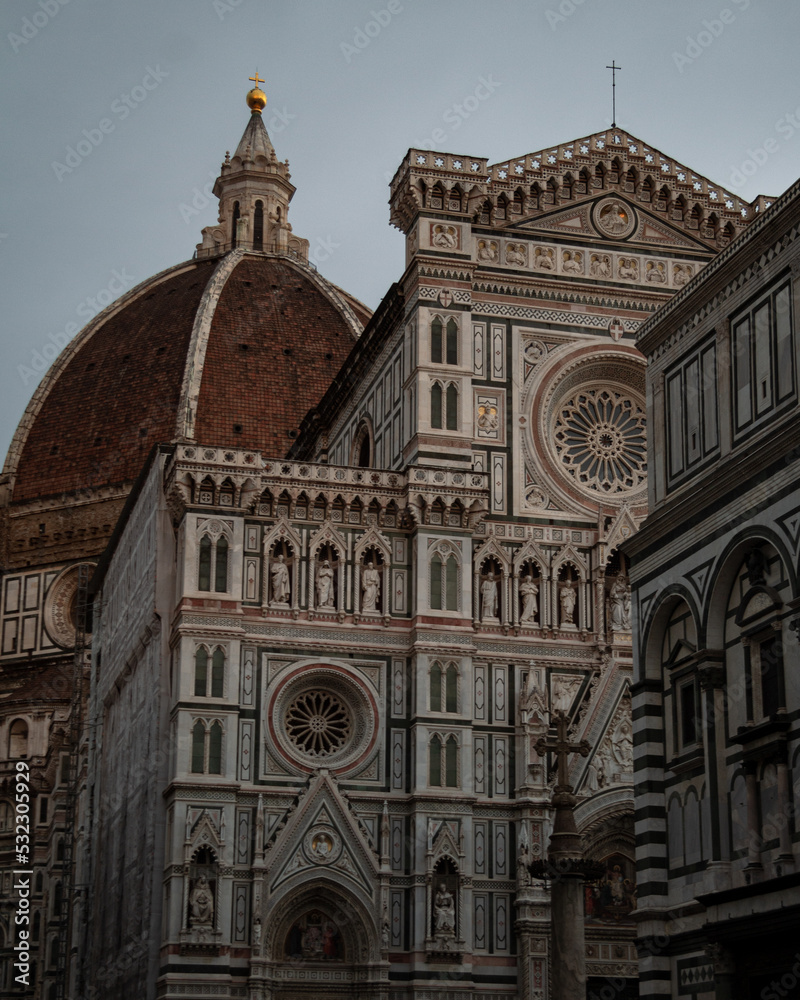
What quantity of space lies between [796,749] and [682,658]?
10.4ft

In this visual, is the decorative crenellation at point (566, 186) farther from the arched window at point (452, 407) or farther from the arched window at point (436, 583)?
the arched window at point (436, 583)

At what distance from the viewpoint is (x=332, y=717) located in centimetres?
3728

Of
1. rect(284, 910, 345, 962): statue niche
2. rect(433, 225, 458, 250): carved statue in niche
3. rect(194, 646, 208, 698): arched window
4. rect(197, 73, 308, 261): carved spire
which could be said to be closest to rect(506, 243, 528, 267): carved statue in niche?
rect(433, 225, 458, 250): carved statue in niche

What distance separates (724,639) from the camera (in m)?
21.3

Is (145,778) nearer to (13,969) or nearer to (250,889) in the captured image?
(250,889)

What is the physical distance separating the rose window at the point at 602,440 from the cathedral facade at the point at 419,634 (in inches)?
3.0

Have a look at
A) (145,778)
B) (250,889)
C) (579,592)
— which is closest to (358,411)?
(579,592)

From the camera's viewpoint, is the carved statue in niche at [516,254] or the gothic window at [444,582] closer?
the gothic window at [444,582]

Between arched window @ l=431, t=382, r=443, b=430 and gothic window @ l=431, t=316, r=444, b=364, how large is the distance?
A: 64 centimetres

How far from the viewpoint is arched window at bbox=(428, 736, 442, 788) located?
36.4m

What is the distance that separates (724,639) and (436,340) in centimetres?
1936

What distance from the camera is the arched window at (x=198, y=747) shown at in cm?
3528

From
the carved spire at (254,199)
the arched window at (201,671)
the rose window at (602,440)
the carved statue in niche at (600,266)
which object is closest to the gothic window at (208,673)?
the arched window at (201,671)

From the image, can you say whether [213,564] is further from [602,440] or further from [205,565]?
[602,440]
